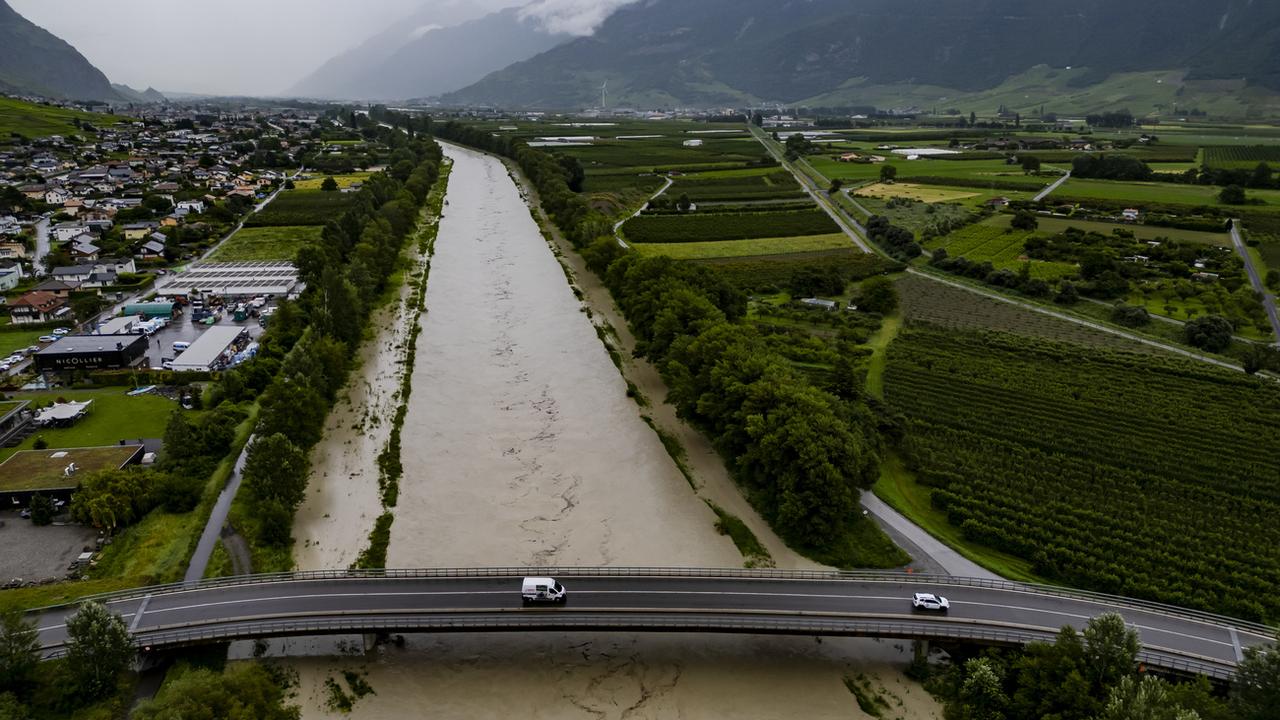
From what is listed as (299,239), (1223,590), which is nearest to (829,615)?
(1223,590)

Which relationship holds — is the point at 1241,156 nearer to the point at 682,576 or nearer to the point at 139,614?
the point at 682,576

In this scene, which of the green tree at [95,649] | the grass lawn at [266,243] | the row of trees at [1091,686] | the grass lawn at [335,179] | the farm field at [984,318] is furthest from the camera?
the grass lawn at [335,179]

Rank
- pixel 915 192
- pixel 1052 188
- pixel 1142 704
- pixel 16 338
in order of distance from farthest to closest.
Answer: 1. pixel 915 192
2. pixel 1052 188
3. pixel 16 338
4. pixel 1142 704

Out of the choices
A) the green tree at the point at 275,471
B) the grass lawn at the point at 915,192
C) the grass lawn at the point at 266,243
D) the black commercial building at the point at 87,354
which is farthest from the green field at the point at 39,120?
the grass lawn at the point at 915,192

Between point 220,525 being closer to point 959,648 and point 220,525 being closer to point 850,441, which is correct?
point 850,441

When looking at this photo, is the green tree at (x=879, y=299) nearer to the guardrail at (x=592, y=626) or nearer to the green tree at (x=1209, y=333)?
the green tree at (x=1209, y=333)

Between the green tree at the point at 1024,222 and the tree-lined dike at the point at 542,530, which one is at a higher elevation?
the green tree at the point at 1024,222

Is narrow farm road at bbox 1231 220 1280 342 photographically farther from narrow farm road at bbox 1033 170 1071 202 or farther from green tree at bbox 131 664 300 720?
green tree at bbox 131 664 300 720

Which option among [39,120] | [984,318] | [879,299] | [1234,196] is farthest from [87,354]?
[39,120]
